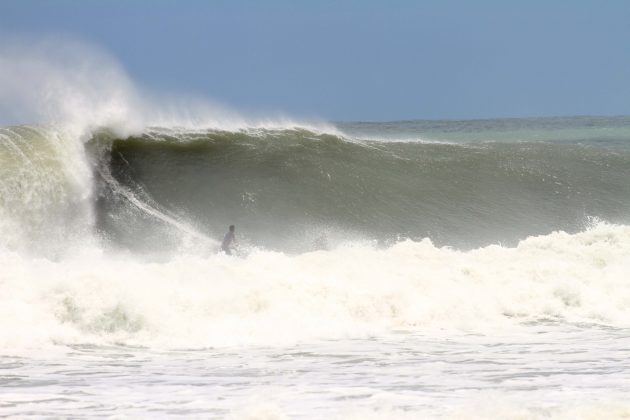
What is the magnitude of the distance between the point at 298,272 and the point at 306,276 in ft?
0.97

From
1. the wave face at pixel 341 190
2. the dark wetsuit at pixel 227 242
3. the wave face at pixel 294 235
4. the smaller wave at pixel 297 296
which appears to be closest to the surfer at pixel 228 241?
the dark wetsuit at pixel 227 242

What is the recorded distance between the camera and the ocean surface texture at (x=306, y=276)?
23.9 ft

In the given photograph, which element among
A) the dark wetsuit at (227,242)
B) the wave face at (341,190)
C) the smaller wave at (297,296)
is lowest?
the smaller wave at (297,296)

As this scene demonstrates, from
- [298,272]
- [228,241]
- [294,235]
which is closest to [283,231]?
[294,235]

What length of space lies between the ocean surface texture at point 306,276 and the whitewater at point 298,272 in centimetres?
4

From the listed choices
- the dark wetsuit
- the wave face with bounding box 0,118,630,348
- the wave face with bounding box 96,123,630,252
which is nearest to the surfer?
the dark wetsuit

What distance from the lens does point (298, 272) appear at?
1236 cm

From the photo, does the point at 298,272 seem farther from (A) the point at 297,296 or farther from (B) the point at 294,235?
(B) the point at 294,235

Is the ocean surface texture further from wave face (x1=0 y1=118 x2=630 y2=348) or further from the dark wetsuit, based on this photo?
the dark wetsuit

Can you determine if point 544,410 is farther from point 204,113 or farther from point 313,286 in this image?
point 204,113

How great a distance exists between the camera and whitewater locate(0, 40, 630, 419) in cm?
730

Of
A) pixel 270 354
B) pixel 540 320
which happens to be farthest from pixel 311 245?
pixel 270 354

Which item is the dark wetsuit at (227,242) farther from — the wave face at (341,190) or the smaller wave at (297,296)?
the wave face at (341,190)

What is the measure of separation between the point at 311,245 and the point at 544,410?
9.56 meters
